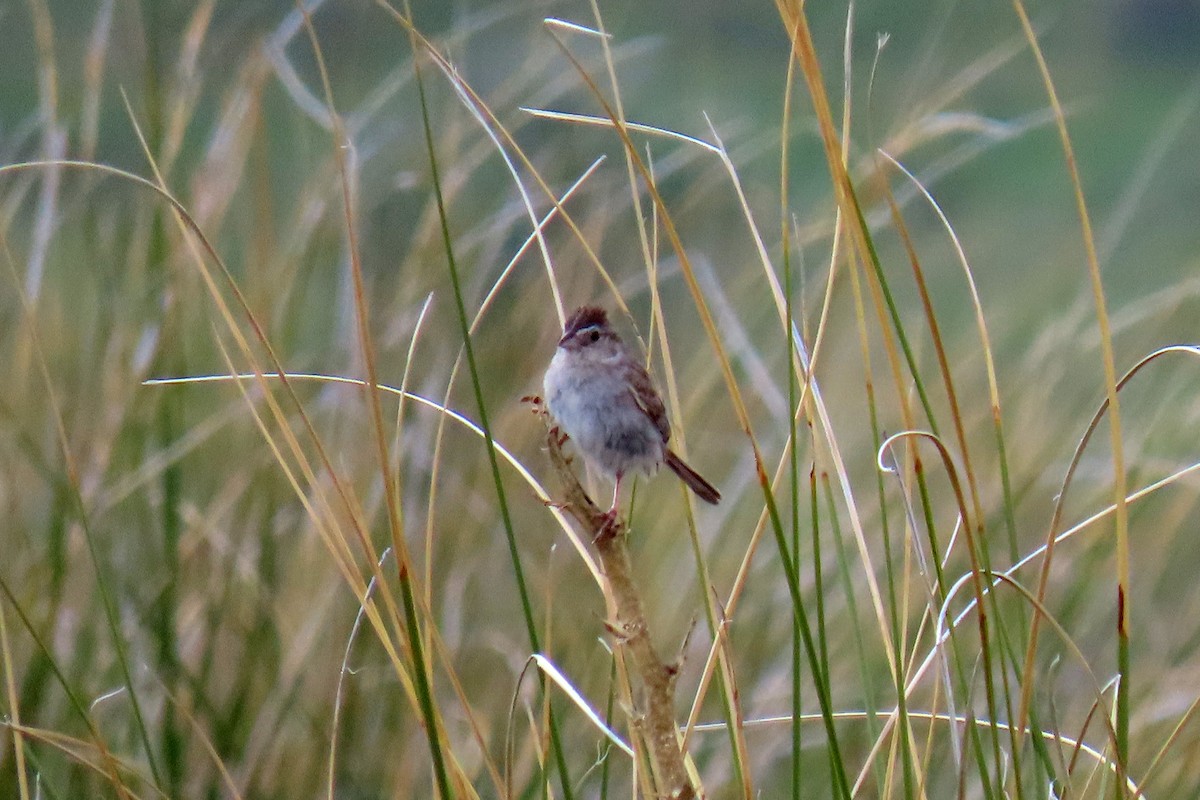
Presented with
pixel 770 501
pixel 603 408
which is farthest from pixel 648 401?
pixel 770 501

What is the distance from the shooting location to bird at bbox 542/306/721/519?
127 centimetres

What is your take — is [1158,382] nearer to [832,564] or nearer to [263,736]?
[832,564]

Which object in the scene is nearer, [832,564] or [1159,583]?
[832,564]

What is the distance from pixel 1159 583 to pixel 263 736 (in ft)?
4.92

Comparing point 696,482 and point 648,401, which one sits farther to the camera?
point 648,401

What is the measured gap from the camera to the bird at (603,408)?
4.17 feet

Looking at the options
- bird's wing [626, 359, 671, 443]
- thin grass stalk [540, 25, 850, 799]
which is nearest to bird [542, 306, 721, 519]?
bird's wing [626, 359, 671, 443]

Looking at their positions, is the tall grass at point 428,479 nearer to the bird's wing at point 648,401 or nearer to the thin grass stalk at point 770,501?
the bird's wing at point 648,401

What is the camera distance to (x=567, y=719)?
1727mm

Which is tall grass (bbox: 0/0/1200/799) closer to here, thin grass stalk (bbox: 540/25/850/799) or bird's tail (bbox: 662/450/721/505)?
bird's tail (bbox: 662/450/721/505)

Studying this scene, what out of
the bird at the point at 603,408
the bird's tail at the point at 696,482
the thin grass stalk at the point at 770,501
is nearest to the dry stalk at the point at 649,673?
the thin grass stalk at the point at 770,501

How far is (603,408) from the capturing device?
4.24 ft

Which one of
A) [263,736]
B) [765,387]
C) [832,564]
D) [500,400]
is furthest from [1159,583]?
[263,736]

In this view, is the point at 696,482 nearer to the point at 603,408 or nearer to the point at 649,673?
the point at 603,408
